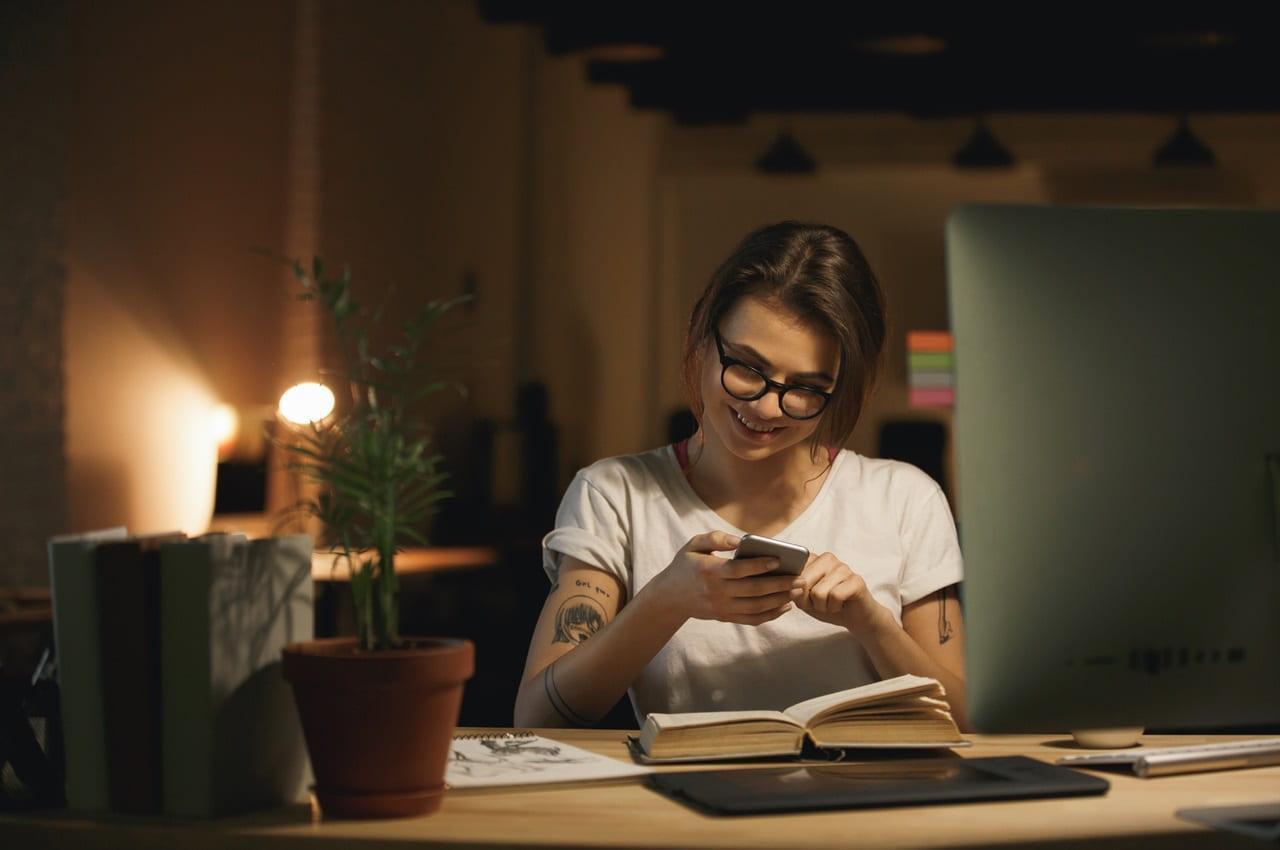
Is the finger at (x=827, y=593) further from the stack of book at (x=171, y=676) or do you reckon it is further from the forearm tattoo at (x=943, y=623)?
the stack of book at (x=171, y=676)

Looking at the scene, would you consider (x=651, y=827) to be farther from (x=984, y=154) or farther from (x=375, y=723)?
(x=984, y=154)

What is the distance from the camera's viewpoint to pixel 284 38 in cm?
561

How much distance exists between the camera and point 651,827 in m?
1.03

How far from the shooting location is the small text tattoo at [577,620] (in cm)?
175

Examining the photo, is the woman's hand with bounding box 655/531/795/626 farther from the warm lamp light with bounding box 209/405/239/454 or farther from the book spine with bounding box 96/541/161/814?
the warm lamp light with bounding box 209/405/239/454

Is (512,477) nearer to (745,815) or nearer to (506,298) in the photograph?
(506,298)

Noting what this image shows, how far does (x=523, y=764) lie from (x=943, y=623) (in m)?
0.79

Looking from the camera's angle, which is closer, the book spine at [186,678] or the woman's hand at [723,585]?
the book spine at [186,678]

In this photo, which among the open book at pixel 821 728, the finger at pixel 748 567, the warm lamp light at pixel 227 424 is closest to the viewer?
the open book at pixel 821 728

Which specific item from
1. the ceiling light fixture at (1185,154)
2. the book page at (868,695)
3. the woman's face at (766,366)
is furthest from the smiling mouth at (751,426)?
the ceiling light fixture at (1185,154)

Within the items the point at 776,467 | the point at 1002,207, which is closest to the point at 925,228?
the point at 776,467

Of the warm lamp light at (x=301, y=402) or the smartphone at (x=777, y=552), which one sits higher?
the warm lamp light at (x=301, y=402)

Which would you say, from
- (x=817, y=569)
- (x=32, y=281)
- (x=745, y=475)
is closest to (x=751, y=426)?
(x=745, y=475)

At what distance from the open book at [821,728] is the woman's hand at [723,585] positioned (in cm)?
14
